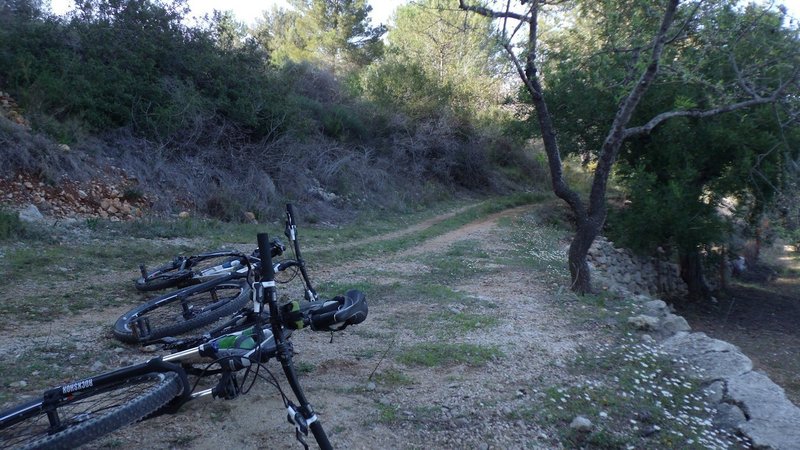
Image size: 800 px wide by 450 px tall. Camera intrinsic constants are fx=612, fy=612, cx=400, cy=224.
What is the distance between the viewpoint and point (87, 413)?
11.4 feet

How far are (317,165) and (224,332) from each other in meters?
15.5

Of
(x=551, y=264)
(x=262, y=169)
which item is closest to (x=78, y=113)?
(x=262, y=169)

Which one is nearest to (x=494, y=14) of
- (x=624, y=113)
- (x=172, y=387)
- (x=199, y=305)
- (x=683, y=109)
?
(x=624, y=113)

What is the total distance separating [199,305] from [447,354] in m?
2.77

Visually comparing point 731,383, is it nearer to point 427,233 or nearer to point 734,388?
point 734,388

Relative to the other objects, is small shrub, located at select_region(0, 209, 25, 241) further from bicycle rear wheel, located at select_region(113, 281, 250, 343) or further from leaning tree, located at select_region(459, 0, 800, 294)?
leaning tree, located at select_region(459, 0, 800, 294)

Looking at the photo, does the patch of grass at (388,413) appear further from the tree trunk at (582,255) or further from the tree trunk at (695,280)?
the tree trunk at (695,280)

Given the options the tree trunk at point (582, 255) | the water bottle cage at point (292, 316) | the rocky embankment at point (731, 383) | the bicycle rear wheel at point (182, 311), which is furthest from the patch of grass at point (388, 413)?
the tree trunk at point (582, 255)

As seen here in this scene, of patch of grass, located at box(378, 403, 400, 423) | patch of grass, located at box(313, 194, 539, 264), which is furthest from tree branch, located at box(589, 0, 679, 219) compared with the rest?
patch of grass, located at box(378, 403, 400, 423)

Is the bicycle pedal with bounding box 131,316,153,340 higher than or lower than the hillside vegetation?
lower

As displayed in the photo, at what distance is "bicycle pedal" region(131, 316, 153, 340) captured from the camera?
5562 millimetres

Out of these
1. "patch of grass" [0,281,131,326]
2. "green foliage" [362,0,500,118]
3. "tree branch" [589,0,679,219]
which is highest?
"green foliage" [362,0,500,118]

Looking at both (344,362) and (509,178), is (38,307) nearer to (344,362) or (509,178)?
(344,362)

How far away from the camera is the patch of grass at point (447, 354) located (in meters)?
5.79
